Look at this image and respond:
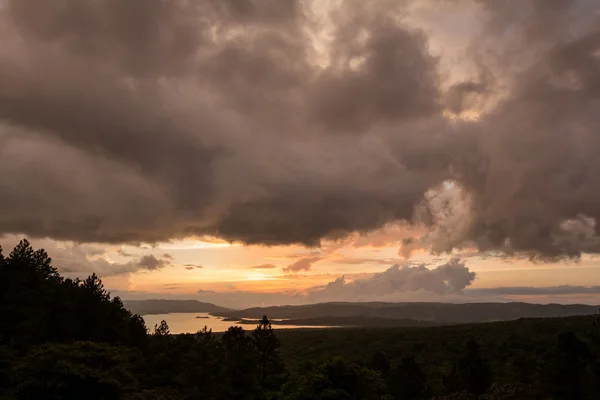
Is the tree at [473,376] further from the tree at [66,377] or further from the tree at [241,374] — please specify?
the tree at [66,377]

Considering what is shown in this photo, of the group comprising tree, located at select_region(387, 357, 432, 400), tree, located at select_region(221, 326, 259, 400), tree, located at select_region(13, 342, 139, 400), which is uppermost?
tree, located at select_region(13, 342, 139, 400)

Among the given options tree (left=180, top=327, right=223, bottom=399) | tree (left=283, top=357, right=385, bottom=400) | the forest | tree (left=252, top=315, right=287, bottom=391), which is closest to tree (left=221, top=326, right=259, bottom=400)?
the forest

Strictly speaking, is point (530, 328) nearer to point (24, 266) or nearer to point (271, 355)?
point (271, 355)

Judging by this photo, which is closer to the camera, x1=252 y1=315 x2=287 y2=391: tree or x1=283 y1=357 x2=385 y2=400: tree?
x1=283 y1=357 x2=385 y2=400: tree

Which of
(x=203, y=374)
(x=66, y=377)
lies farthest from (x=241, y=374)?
(x=66, y=377)

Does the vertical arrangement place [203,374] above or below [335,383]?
below

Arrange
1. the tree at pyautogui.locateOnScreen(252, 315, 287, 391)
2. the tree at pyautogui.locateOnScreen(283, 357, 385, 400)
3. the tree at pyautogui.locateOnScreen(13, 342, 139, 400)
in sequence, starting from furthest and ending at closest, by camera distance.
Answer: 1. the tree at pyautogui.locateOnScreen(252, 315, 287, 391)
2. the tree at pyautogui.locateOnScreen(13, 342, 139, 400)
3. the tree at pyautogui.locateOnScreen(283, 357, 385, 400)

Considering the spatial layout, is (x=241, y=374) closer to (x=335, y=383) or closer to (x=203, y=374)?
(x=203, y=374)

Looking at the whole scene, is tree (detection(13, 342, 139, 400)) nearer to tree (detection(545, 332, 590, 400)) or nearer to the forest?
the forest

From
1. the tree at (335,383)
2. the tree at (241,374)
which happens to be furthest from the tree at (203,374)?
the tree at (335,383)

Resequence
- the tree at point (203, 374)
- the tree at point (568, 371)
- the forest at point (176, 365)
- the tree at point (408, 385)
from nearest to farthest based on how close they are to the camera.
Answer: the forest at point (176, 365), the tree at point (568, 371), the tree at point (203, 374), the tree at point (408, 385)

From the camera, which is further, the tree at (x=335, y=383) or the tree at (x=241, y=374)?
the tree at (x=241, y=374)

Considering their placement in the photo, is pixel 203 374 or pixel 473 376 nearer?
pixel 203 374

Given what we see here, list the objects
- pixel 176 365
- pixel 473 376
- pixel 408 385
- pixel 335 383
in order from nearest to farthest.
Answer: pixel 335 383
pixel 473 376
pixel 408 385
pixel 176 365
